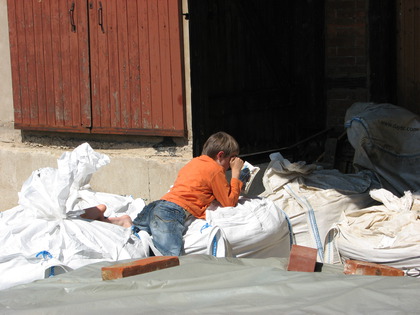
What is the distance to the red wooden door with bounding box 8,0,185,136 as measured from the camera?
5.82 metres

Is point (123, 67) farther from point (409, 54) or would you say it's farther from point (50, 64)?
point (409, 54)

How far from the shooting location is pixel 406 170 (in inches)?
208

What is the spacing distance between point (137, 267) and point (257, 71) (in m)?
4.00

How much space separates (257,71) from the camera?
6504 mm

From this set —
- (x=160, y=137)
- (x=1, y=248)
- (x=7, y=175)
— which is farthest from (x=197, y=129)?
(x=7, y=175)

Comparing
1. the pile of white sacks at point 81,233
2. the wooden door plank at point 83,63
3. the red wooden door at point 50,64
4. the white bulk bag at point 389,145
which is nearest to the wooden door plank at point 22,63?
the red wooden door at point 50,64

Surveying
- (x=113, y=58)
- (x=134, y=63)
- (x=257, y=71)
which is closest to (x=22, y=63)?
(x=113, y=58)

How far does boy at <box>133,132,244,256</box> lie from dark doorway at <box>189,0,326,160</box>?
93cm

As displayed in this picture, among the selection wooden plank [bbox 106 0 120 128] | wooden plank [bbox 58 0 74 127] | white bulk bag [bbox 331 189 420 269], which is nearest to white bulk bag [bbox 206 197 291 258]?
white bulk bag [bbox 331 189 420 269]

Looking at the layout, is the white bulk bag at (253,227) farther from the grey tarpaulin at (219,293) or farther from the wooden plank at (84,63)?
the wooden plank at (84,63)

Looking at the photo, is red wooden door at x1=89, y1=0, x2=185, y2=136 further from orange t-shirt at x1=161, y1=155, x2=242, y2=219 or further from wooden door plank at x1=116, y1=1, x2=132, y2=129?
orange t-shirt at x1=161, y1=155, x2=242, y2=219

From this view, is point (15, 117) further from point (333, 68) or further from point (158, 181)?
point (333, 68)

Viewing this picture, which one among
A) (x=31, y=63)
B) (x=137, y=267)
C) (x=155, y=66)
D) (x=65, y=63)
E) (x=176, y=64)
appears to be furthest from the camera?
(x=31, y=63)

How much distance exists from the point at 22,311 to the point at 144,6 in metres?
3.98
